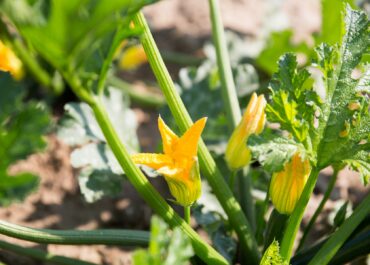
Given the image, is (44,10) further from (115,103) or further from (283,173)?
(115,103)

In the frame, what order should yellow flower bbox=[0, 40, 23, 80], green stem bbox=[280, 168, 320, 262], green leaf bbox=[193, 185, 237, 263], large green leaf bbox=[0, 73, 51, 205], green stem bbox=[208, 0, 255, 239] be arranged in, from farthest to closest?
1. yellow flower bbox=[0, 40, 23, 80]
2. green stem bbox=[208, 0, 255, 239]
3. green leaf bbox=[193, 185, 237, 263]
4. large green leaf bbox=[0, 73, 51, 205]
5. green stem bbox=[280, 168, 320, 262]

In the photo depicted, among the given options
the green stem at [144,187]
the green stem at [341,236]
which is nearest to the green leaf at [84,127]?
the green stem at [144,187]

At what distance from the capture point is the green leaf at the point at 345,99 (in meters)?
1.66

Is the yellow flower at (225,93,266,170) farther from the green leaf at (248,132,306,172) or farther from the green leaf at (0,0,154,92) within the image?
the green leaf at (0,0,154,92)

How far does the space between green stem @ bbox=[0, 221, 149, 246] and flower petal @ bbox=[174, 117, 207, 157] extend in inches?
12.5

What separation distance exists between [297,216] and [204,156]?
303 millimetres

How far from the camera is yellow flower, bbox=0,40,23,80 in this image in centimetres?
232

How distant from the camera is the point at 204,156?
5.96ft

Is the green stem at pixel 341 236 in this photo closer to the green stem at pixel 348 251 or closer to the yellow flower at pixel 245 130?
the green stem at pixel 348 251

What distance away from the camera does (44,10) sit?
4.25 ft

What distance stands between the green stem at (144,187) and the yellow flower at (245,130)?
279 millimetres

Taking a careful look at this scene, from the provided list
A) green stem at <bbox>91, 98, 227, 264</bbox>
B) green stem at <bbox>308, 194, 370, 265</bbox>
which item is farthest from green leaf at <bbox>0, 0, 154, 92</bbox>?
green stem at <bbox>308, 194, 370, 265</bbox>

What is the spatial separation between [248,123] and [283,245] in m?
0.35

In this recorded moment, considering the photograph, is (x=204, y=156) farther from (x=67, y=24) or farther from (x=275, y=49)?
(x=275, y=49)
